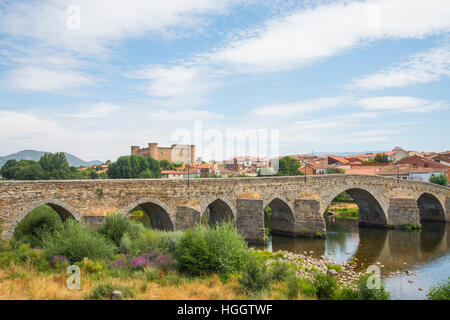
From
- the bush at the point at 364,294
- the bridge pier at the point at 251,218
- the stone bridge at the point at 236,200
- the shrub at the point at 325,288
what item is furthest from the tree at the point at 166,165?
the bush at the point at 364,294

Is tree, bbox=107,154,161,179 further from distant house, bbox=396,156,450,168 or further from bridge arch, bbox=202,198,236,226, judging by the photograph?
distant house, bbox=396,156,450,168

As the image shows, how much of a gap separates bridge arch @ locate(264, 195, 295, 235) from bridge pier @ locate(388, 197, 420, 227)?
10.9 m

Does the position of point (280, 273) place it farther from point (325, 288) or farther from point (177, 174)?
point (177, 174)

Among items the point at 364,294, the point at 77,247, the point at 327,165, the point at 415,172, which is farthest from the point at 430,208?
the point at 77,247

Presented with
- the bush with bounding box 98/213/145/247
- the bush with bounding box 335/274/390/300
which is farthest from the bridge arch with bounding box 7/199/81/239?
the bush with bounding box 335/274/390/300

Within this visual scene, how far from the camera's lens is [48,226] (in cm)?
1586

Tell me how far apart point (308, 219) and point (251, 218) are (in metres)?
5.11

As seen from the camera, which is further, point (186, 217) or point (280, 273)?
point (186, 217)

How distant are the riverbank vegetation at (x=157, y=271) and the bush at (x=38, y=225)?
47.5 inches

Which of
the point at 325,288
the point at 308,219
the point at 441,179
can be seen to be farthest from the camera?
the point at 441,179

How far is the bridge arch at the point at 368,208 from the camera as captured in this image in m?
30.2

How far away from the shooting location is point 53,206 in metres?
15.6

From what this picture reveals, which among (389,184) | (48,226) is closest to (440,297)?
(48,226)
